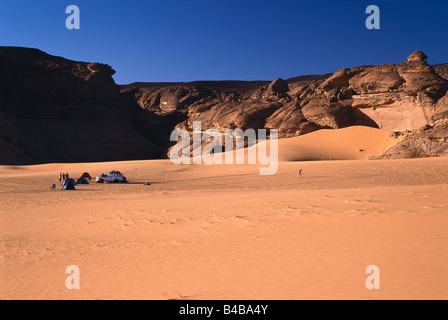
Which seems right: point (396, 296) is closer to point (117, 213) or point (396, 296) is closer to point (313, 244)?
point (313, 244)

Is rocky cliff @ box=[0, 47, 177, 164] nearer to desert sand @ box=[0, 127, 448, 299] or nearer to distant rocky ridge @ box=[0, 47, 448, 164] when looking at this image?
distant rocky ridge @ box=[0, 47, 448, 164]

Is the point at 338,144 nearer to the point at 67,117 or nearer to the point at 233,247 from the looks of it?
the point at 233,247

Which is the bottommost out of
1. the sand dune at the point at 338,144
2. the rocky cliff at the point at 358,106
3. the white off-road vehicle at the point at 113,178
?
the white off-road vehicle at the point at 113,178

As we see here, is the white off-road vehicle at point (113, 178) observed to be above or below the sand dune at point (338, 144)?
below

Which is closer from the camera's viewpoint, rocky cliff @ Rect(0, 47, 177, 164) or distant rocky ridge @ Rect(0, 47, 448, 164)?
distant rocky ridge @ Rect(0, 47, 448, 164)

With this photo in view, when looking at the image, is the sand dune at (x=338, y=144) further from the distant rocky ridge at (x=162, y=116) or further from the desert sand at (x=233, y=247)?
the desert sand at (x=233, y=247)

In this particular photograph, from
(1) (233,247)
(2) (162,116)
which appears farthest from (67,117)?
(1) (233,247)

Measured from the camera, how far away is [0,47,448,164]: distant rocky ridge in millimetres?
37812

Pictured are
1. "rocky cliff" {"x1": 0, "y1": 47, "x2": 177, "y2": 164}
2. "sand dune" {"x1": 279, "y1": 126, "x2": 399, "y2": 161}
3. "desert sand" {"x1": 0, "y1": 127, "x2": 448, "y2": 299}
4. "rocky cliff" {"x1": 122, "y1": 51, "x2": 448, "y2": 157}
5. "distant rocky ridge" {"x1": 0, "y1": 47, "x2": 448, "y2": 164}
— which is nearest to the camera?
"desert sand" {"x1": 0, "y1": 127, "x2": 448, "y2": 299}

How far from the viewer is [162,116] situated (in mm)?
73188

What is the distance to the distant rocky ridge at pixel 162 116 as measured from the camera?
37812mm

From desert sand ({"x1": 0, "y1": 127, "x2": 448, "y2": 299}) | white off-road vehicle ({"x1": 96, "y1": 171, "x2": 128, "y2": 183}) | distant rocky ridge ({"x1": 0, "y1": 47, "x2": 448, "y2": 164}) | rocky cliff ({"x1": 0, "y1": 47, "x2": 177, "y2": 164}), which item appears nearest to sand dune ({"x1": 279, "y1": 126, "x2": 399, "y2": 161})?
distant rocky ridge ({"x1": 0, "y1": 47, "x2": 448, "y2": 164})

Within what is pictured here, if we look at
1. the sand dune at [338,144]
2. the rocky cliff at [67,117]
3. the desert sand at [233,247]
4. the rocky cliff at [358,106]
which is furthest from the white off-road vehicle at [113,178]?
the rocky cliff at [67,117]

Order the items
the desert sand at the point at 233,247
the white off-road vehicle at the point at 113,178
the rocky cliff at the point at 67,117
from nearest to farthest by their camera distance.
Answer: the desert sand at the point at 233,247 < the white off-road vehicle at the point at 113,178 < the rocky cliff at the point at 67,117
